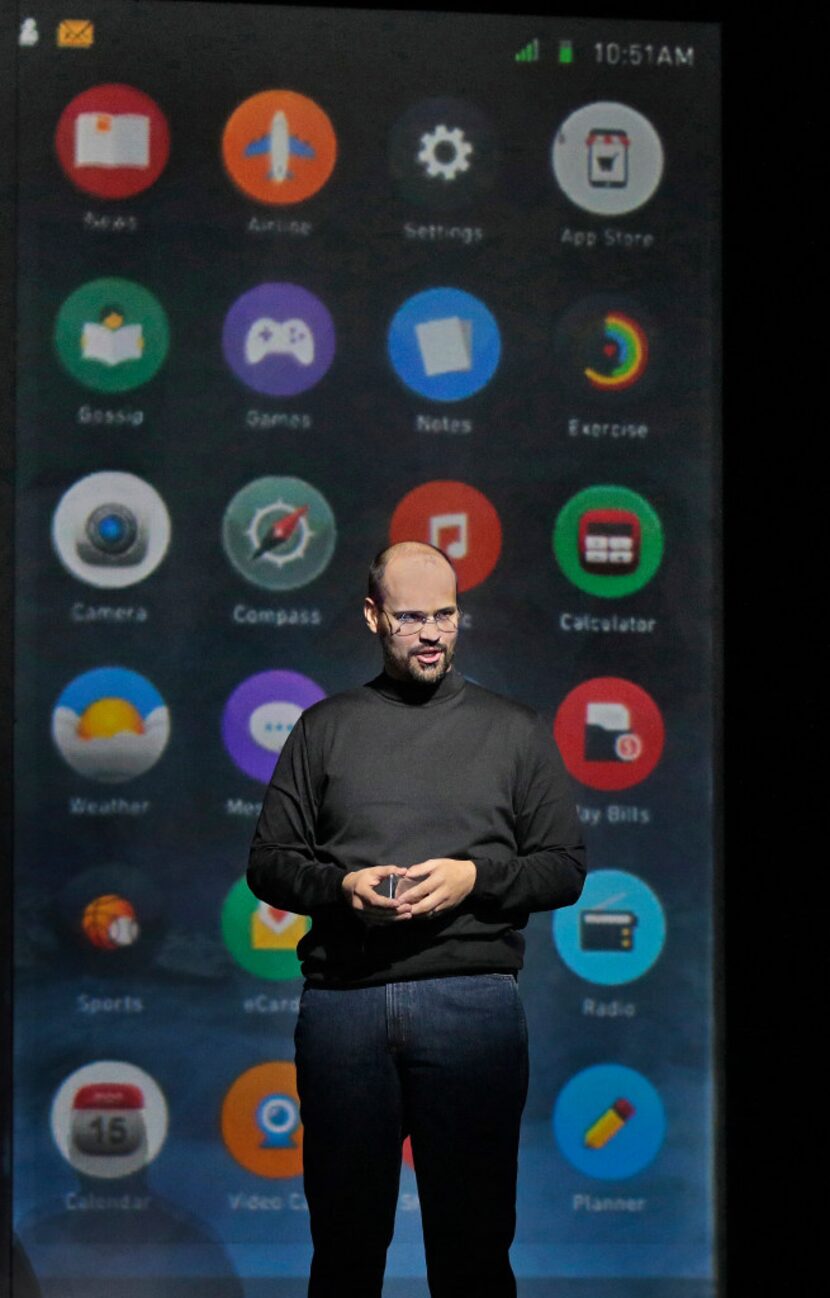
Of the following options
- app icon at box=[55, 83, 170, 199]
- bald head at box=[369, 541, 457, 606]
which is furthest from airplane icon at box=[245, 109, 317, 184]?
bald head at box=[369, 541, 457, 606]

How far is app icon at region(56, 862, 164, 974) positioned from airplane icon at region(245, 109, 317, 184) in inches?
59.1

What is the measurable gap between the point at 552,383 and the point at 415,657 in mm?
1093

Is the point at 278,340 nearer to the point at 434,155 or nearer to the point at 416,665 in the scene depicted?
the point at 434,155


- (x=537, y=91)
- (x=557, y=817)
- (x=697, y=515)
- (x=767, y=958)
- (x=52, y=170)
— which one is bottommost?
(x=767, y=958)

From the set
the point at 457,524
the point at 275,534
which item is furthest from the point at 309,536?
the point at 457,524

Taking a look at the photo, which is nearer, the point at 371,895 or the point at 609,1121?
the point at 371,895

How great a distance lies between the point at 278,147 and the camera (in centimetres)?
312

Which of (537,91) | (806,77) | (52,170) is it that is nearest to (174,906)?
(52,170)

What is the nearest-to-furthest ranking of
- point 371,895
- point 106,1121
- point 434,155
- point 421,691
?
1. point 371,895
2. point 421,691
3. point 106,1121
4. point 434,155

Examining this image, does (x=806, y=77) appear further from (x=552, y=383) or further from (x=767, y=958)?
(x=767, y=958)

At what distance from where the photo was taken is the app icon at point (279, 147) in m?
3.11

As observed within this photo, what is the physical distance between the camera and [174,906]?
3.06m

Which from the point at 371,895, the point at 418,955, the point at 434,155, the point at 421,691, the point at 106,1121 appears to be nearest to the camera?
the point at 371,895

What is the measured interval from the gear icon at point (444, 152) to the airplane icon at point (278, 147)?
26cm
